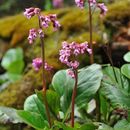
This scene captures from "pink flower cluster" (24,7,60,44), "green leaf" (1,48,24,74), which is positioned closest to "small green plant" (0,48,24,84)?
"green leaf" (1,48,24,74)

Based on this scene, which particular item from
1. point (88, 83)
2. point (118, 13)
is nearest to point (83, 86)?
point (88, 83)

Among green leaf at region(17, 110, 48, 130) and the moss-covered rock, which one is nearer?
green leaf at region(17, 110, 48, 130)

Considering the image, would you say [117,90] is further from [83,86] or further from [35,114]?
[35,114]

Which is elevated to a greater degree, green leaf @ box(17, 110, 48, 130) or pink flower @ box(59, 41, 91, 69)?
pink flower @ box(59, 41, 91, 69)

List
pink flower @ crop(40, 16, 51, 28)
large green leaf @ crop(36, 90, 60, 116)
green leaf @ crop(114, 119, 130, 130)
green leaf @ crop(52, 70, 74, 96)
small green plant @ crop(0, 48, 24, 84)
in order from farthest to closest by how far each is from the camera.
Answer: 1. small green plant @ crop(0, 48, 24, 84)
2. green leaf @ crop(52, 70, 74, 96)
3. large green leaf @ crop(36, 90, 60, 116)
4. green leaf @ crop(114, 119, 130, 130)
5. pink flower @ crop(40, 16, 51, 28)

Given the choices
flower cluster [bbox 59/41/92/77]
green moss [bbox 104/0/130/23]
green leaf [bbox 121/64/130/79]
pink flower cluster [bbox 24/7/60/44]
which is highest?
pink flower cluster [bbox 24/7/60/44]

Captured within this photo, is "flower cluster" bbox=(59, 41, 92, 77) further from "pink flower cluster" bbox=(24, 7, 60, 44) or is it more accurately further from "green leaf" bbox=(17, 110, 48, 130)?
"green leaf" bbox=(17, 110, 48, 130)

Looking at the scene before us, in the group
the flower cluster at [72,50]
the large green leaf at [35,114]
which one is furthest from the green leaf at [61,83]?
the flower cluster at [72,50]
